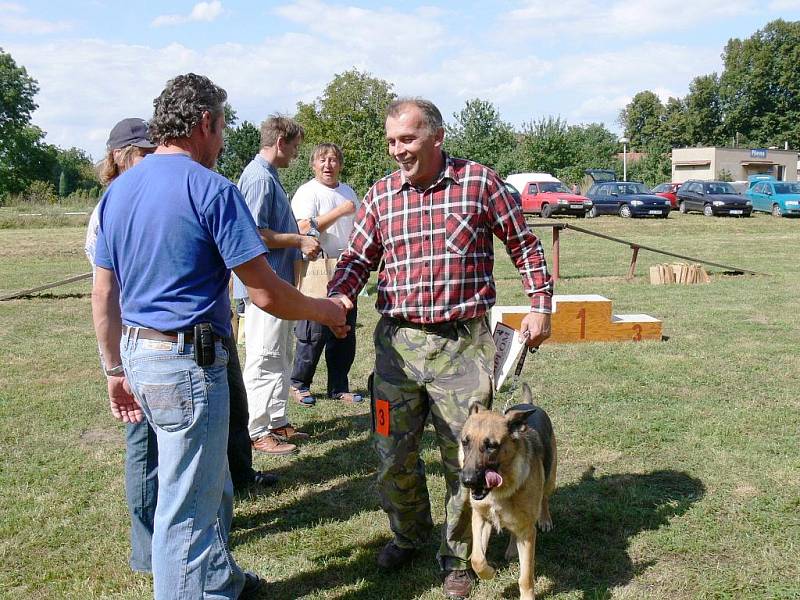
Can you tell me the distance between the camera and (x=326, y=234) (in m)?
6.50

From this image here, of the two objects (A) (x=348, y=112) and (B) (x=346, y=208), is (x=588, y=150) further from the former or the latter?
(B) (x=346, y=208)

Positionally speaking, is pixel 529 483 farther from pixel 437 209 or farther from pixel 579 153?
pixel 579 153

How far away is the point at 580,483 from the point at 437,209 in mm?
2298

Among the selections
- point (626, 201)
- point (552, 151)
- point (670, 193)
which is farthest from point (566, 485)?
point (552, 151)

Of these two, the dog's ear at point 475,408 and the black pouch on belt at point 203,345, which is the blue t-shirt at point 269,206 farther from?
the black pouch on belt at point 203,345

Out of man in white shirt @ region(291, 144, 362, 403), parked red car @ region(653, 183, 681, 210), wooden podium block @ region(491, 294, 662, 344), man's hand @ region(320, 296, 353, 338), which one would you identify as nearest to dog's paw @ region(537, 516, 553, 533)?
man's hand @ region(320, 296, 353, 338)

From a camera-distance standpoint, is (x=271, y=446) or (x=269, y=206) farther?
(x=271, y=446)

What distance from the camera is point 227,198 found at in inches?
99.1

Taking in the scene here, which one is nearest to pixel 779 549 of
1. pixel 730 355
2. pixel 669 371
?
pixel 669 371

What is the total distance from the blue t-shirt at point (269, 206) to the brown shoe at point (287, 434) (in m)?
1.11

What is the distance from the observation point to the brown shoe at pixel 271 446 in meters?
5.36

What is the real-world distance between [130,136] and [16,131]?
7401cm

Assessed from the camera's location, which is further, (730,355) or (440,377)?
(730,355)

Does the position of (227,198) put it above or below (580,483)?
above
